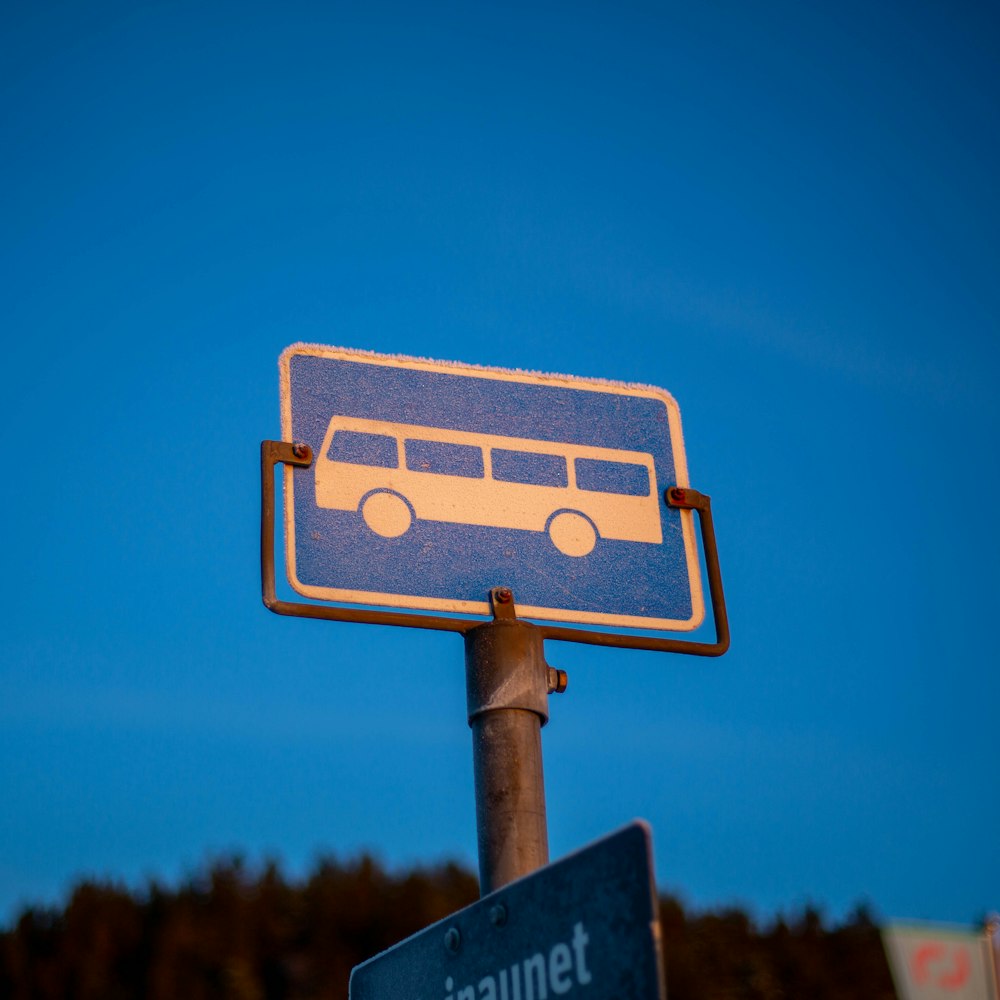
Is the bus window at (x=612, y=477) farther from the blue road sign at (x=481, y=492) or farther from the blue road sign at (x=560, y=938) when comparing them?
the blue road sign at (x=560, y=938)

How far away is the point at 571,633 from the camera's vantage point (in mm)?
1893

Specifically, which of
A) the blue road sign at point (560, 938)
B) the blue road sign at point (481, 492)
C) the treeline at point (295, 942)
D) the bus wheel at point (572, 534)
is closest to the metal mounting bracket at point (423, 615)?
the blue road sign at point (481, 492)

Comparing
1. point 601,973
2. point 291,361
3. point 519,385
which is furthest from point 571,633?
point 601,973

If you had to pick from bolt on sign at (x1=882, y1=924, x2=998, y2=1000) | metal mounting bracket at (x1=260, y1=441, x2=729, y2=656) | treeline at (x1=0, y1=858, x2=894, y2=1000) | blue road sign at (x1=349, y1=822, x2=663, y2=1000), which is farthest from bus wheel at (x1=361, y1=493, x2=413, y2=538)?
treeline at (x1=0, y1=858, x2=894, y2=1000)

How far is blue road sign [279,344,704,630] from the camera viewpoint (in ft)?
6.16

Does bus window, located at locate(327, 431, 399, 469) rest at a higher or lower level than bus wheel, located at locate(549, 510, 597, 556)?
higher

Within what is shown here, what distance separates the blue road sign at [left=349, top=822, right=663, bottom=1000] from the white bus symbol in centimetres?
69

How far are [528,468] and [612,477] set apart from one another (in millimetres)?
150

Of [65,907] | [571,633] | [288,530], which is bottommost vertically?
[571,633]

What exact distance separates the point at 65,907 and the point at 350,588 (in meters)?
18.5

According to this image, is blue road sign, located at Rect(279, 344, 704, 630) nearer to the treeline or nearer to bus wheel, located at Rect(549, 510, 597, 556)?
bus wheel, located at Rect(549, 510, 597, 556)

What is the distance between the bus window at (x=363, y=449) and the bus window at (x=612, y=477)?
1.03 ft

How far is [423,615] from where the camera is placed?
1833 mm

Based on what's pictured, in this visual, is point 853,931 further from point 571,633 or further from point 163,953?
point 571,633
